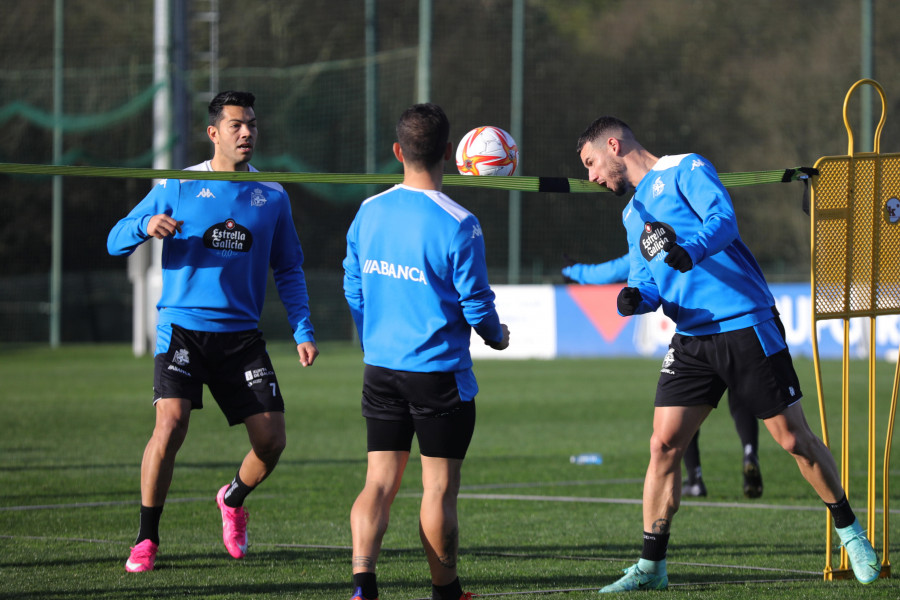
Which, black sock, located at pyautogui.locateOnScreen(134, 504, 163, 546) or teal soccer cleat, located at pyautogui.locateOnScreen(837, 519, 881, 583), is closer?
teal soccer cleat, located at pyautogui.locateOnScreen(837, 519, 881, 583)

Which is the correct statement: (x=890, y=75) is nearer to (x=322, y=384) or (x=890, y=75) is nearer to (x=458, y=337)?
(x=322, y=384)

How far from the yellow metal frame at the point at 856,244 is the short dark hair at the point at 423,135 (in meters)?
2.08

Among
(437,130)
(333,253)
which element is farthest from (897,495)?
(333,253)

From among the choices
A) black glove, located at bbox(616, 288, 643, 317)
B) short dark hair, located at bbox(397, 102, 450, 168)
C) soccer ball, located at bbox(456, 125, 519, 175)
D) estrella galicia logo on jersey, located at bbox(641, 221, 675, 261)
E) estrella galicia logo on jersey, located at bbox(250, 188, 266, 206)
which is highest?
soccer ball, located at bbox(456, 125, 519, 175)

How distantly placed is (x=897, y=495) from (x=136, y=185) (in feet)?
92.9

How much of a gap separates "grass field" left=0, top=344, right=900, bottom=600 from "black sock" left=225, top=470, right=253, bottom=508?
0.93 feet

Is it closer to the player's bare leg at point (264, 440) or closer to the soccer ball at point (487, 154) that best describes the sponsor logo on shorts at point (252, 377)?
the player's bare leg at point (264, 440)

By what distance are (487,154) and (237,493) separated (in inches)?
88.3

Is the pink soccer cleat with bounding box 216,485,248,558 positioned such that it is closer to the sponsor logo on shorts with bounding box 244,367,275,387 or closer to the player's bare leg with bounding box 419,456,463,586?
the sponsor logo on shorts with bounding box 244,367,275,387

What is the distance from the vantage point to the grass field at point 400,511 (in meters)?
5.55

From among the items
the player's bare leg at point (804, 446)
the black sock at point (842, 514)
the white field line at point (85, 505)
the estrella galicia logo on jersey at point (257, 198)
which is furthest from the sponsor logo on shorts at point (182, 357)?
the black sock at point (842, 514)

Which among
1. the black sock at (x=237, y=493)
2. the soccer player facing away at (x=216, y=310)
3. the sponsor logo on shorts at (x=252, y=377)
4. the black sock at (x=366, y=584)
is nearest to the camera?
the black sock at (x=366, y=584)

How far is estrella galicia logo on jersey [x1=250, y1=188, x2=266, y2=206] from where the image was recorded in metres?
6.12

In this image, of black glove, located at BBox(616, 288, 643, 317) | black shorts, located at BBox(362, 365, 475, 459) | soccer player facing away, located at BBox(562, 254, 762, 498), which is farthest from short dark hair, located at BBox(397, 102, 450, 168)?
soccer player facing away, located at BBox(562, 254, 762, 498)
